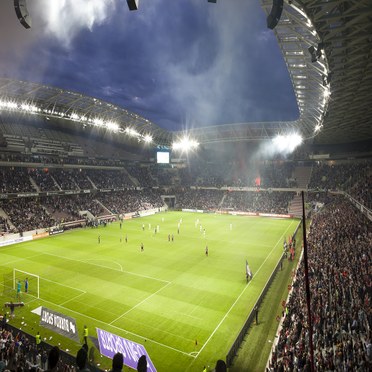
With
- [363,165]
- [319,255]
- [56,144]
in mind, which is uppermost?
[56,144]

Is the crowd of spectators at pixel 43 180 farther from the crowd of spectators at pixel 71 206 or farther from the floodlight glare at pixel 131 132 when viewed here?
the floodlight glare at pixel 131 132

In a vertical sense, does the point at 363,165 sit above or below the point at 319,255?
above

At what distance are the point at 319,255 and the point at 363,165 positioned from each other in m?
45.2

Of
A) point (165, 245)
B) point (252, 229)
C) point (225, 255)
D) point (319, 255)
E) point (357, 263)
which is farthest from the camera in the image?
point (252, 229)

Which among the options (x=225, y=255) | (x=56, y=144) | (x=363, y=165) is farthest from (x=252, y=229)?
(x=56, y=144)

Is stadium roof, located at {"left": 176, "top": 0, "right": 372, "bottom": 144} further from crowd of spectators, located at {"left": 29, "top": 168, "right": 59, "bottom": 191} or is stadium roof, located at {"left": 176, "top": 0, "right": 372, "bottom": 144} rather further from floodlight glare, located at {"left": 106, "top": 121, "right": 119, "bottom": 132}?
crowd of spectators, located at {"left": 29, "top": 168, "right": 59, "bottom": 191}

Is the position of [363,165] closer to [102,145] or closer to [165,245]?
[165,245]

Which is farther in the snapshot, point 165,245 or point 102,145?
point 102,145

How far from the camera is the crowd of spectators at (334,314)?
12312 mm

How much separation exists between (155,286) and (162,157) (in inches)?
2149

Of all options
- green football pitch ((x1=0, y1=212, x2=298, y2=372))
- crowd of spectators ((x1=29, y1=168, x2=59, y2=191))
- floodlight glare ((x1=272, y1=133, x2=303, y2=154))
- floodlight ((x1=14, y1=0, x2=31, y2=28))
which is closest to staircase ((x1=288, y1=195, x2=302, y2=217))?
floodlight glare ((x1=272, y1=133, x2=303, y2=154))

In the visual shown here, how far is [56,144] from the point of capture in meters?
62.6

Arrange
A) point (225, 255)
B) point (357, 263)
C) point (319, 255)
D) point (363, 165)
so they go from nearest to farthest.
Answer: point (357, 263) < point (319, 255) < point (225, 255) < point (363, 165)

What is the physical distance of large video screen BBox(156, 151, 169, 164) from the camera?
76.3m
